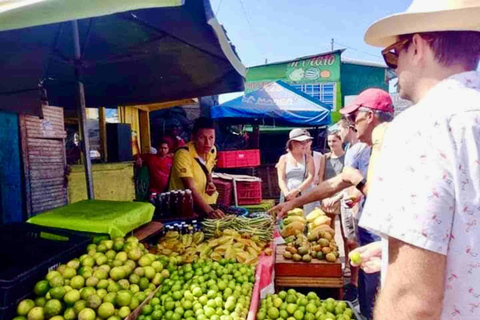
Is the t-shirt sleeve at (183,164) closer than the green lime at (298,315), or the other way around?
the green lime at (298,315)

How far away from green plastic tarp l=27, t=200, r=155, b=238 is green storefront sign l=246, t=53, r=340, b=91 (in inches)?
714

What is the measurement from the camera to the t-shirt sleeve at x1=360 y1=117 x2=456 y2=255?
0.95m

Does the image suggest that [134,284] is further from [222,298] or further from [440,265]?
[440,265]

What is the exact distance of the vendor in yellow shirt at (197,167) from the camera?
13.0 ft

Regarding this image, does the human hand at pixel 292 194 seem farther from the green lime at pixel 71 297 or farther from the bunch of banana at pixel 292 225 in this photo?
the green lime at pixel 71 297

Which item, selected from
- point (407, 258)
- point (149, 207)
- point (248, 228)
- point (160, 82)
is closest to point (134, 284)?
point (149, 207)

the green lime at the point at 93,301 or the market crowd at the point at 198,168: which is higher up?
the market crowd at the point at 198,168

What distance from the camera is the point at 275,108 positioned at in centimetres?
985

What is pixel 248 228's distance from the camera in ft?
11.3

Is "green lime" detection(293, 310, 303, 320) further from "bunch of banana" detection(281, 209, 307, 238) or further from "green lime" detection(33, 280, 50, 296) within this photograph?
"green lime" detection(33, 280, 50, 296)

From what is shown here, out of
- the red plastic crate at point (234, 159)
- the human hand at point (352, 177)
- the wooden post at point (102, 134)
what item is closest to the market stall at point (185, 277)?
the human hand at point (352, 177)

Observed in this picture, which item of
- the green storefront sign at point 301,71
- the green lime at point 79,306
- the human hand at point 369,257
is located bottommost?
the green lime at point 79,306

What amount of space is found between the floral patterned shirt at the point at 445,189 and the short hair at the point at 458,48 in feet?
0.22

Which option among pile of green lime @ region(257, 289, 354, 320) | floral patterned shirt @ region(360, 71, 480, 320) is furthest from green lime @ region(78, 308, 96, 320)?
floral patterned shirt @ region(360, 71, 480, 320)
